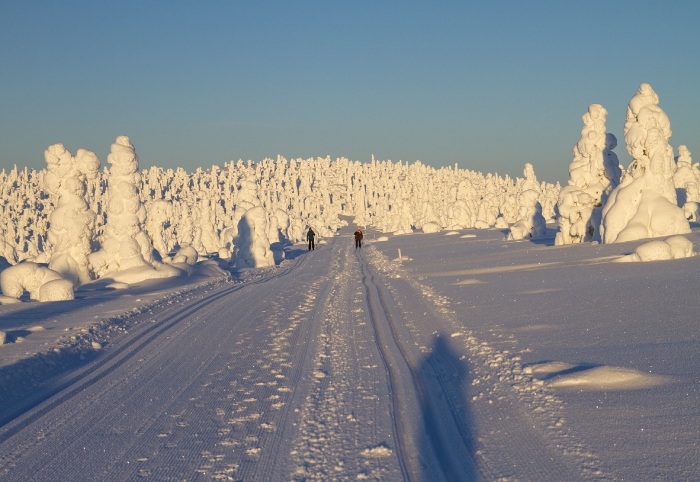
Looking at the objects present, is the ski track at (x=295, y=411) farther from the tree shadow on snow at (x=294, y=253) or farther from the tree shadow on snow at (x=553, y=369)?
the tree shadow on snow at (x=294, y=253)

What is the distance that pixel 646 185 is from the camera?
2545 cm

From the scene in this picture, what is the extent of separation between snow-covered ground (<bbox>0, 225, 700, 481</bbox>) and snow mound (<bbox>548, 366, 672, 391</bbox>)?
3 centimetres

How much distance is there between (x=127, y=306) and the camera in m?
15.1

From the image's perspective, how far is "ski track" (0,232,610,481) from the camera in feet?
15.4

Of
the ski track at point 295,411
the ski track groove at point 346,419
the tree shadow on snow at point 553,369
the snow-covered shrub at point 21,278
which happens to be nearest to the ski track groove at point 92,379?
the ski track at point 295,411

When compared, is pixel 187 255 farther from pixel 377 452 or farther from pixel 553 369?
pixel 377 452

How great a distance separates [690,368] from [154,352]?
Answer: 737 centimetres

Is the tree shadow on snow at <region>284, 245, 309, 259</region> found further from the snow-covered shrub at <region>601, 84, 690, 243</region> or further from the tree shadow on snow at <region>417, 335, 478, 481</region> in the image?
the tree shadow on snow at <region>417, 335, 478, 481</region>

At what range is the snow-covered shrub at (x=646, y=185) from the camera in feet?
81.4

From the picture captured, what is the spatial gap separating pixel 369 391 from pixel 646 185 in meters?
22.9

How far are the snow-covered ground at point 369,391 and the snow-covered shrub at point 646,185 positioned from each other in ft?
40.3

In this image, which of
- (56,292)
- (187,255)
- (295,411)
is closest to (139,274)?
(56,292)

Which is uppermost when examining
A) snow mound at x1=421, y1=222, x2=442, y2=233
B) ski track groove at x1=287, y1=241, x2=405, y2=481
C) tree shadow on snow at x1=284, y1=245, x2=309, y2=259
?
snow mound at x1=421, y1=222, x2=442, y2=233

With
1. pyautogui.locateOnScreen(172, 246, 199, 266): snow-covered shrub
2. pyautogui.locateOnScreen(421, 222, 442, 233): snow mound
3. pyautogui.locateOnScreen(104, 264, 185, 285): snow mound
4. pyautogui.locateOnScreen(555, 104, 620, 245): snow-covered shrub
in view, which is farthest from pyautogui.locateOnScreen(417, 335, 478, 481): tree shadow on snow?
pyautogui.locateOnScreen(421, 222, 442, 233): snow mound
